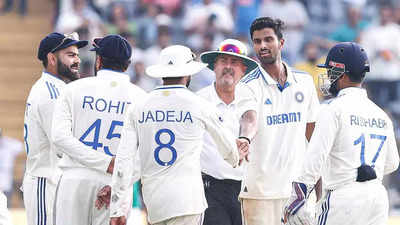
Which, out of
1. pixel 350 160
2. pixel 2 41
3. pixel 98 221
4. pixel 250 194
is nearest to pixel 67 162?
pixel 98 221

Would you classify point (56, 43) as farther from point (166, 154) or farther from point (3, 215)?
point (3, 215)

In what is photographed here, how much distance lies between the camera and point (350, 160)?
8500 millimetres

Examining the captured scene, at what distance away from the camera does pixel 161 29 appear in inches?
766

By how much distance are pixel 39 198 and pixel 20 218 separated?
7065mm

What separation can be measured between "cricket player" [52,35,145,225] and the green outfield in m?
6.90

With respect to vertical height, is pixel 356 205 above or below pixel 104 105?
below

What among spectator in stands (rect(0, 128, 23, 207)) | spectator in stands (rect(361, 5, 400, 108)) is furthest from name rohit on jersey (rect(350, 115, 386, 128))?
spectator in stands (rect(361, 5, 400, 108))

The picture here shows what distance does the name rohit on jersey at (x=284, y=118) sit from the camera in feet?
33.6

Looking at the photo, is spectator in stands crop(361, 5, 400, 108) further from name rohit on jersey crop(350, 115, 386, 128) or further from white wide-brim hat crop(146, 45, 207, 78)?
name rohit on jersey crop(350, 115, 386, 128)

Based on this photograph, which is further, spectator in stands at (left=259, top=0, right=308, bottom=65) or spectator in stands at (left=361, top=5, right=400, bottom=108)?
spectator in stands at (left=259, top=0, right=308, bottom=65)

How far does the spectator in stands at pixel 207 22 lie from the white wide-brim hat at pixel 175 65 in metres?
10.4

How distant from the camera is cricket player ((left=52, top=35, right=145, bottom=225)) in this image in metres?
9.45

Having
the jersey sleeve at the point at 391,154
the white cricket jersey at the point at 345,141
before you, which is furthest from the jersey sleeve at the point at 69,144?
the jersey sleeve at the point at 391,154

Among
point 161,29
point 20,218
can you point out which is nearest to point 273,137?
point 20,218
